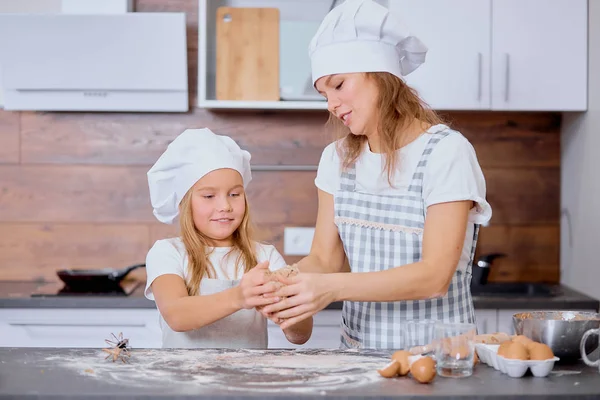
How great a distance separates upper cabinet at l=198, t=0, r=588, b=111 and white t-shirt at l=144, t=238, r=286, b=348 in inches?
38.4

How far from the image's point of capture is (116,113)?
2.95m

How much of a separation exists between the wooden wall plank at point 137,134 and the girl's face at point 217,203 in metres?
1.17

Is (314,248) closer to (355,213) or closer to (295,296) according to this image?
(355,213)

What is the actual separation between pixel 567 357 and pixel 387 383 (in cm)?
36

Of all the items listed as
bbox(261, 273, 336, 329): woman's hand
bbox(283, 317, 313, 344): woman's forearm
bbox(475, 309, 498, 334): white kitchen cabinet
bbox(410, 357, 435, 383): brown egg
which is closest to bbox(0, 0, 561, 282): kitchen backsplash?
bbox(475, 309, 498, 334): white kitchen cabinet

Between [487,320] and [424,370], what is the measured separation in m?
1.38

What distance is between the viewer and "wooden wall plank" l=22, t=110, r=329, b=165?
2.95 m

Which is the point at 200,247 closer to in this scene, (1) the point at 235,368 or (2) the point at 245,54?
(1) the point at 235,368

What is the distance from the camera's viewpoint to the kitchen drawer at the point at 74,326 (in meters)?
2.50

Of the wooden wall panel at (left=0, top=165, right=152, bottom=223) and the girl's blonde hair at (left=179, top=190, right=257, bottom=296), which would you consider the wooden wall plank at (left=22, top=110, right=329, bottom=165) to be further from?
the girl's blonde hair at (left=179, top=190, right=257, bottom=296)

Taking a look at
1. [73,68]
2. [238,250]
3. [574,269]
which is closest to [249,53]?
[73,68]

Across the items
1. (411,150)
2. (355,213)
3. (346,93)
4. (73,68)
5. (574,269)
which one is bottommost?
(574,269)

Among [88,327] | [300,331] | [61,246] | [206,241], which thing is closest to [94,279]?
[88,327]

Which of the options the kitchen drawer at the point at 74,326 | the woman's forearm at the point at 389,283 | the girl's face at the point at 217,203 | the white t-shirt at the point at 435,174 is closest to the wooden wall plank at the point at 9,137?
the kitchen drawer at the point at 74,326
